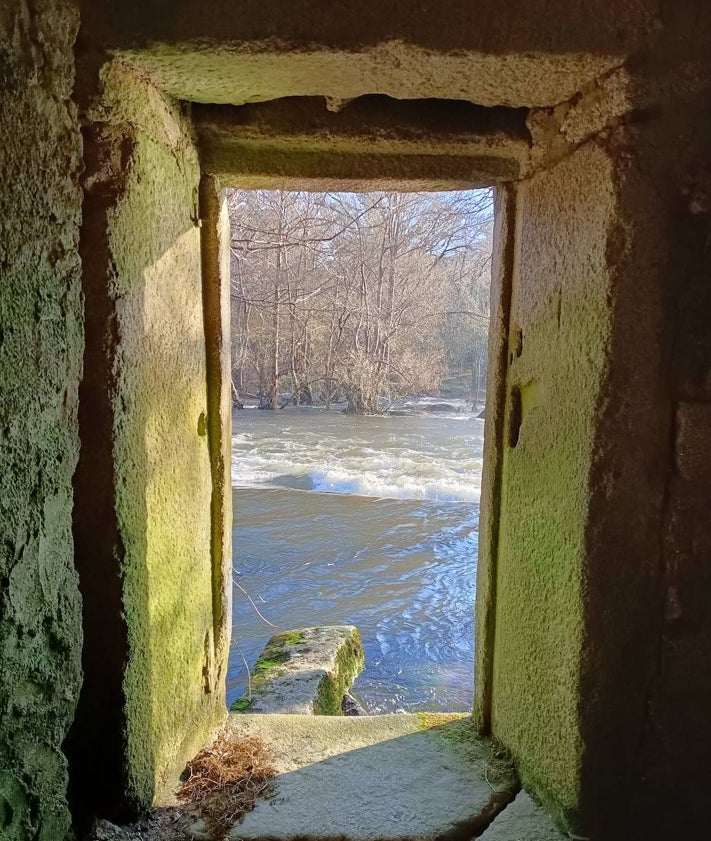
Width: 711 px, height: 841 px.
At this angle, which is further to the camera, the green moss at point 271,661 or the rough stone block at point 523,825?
the green moss at point 271,661

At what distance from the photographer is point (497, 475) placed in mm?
1696

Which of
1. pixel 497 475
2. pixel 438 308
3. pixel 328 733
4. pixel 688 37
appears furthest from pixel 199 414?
pixel 438 308

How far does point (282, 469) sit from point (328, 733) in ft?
28.5

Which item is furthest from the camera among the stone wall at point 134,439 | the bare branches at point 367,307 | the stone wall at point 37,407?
the bare branches at point 367,307

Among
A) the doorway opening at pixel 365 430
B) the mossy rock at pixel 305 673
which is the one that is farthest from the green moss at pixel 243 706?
the doorway opening at pixel 365 430

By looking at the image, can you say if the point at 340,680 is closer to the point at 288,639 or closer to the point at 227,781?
the point at 288,639

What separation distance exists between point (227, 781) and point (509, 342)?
48.7 inches

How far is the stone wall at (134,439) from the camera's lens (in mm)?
1166

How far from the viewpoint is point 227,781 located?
5.10 feet

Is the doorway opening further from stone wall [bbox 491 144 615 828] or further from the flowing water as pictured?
stone wall [bbox 491 144 615 828]

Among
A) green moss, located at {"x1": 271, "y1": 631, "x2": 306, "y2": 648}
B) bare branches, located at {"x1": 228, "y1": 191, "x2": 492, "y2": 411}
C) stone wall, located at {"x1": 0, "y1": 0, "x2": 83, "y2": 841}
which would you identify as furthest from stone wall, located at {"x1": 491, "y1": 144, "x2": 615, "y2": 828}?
bare branches, located at {"x1": 228, "y1": 191, "x2": 492, "y2": 411}

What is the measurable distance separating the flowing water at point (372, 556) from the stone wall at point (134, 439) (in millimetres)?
2829

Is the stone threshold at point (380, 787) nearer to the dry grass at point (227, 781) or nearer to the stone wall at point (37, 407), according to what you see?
the dry grass at point (227, 781)

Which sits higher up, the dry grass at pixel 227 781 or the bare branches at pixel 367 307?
the bare branches at pixel 367 307
